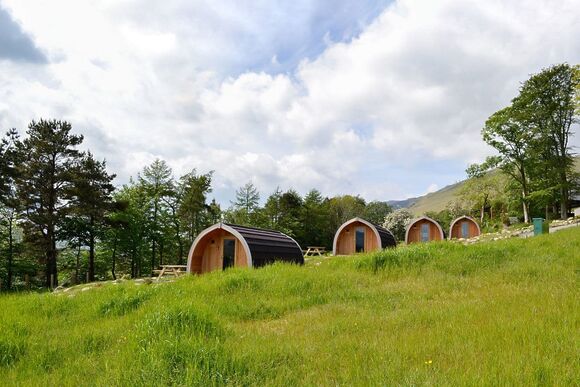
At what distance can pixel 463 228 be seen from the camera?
38.7 m

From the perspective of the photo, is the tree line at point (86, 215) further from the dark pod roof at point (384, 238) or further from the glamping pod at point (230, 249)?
the dark pod roof at point (384, 238)

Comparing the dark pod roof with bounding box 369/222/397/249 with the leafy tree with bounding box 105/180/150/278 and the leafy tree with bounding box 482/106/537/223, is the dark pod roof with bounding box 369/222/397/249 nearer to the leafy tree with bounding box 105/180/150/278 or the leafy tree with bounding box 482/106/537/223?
the leafy tree with bounding box 482/106/537/223

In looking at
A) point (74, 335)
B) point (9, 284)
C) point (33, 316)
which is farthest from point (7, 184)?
point (74, 335)

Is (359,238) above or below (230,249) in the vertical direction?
above

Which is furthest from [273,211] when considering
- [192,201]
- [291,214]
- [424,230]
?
[424,230]

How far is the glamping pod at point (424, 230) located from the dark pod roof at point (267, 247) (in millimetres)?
→ 18528

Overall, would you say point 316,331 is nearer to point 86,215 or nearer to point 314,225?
point 86,215

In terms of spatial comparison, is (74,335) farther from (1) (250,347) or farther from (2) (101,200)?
(2) (101,200)

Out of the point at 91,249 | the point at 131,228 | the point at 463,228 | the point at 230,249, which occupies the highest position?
the point at 131,228

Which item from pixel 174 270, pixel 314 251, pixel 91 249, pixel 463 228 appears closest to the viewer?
pixel 174 270

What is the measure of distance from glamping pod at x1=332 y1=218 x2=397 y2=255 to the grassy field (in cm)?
1711

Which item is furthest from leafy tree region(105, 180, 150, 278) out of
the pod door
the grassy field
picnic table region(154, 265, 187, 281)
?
the grassy field

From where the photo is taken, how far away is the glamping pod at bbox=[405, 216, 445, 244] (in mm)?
34125

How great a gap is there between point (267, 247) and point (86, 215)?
18642 millimetres
